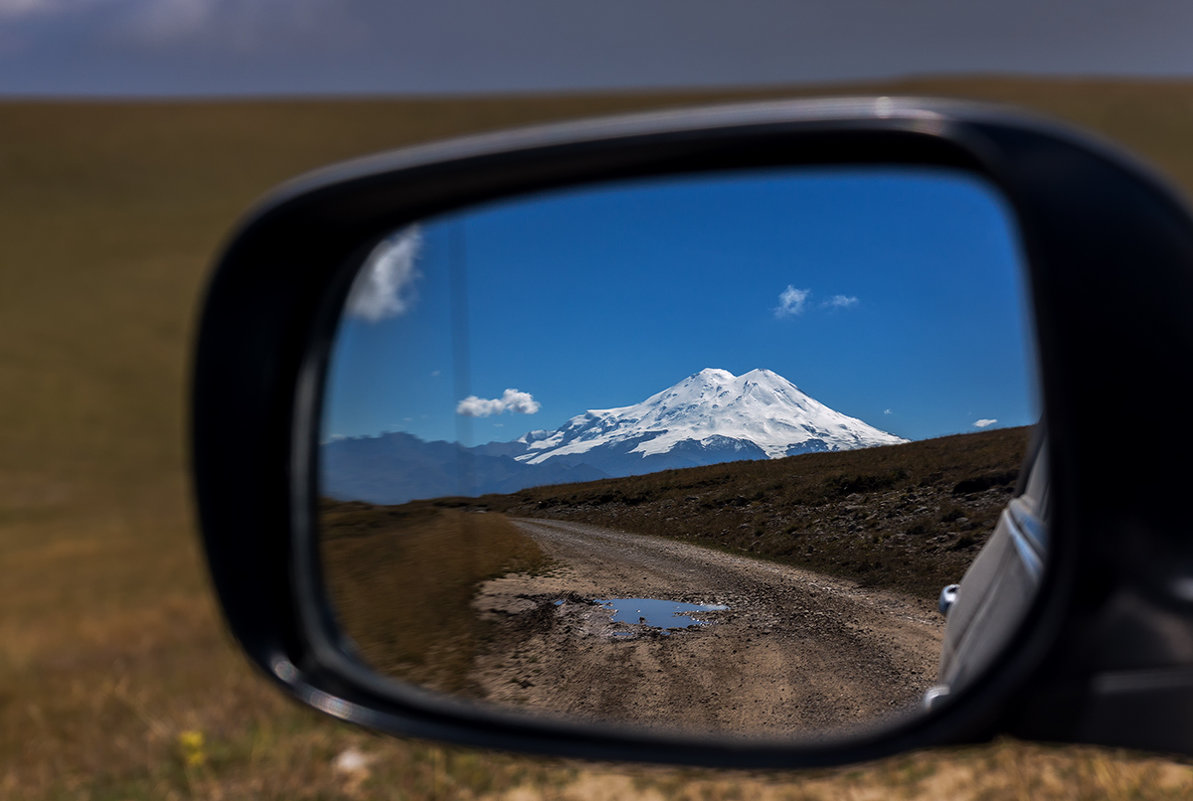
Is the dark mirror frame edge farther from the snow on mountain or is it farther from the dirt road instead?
the snow on mountain

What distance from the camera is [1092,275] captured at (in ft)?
3.44

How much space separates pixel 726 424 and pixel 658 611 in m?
0.35

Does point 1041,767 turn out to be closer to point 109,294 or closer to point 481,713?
point 481,713

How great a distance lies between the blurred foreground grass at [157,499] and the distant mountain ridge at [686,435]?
2.23 ft

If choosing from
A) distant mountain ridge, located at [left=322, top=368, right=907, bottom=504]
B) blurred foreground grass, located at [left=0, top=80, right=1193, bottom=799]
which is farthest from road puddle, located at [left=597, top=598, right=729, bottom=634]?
blurred foreground grass, located at [left=0, top=80, right=1193, bottom=799]

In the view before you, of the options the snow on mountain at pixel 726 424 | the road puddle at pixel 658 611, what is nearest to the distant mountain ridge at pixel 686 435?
the snow on mountain at pixel 726 424

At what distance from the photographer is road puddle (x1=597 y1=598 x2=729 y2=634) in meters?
1.55

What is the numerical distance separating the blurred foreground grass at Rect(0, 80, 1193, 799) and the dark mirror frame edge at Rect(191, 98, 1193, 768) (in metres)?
0.46

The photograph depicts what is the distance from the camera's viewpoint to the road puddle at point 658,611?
5.07 feet

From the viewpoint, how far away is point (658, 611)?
1.56 metres

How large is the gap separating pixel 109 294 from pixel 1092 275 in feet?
176

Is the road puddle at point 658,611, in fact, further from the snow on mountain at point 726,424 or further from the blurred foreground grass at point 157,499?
the blurred foreground grass at point 157,499

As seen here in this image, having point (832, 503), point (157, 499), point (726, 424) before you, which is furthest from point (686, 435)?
point (157, 499)

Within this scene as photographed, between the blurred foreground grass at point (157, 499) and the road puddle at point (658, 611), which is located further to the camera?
the blurred foreground grass at point (157, 499)
